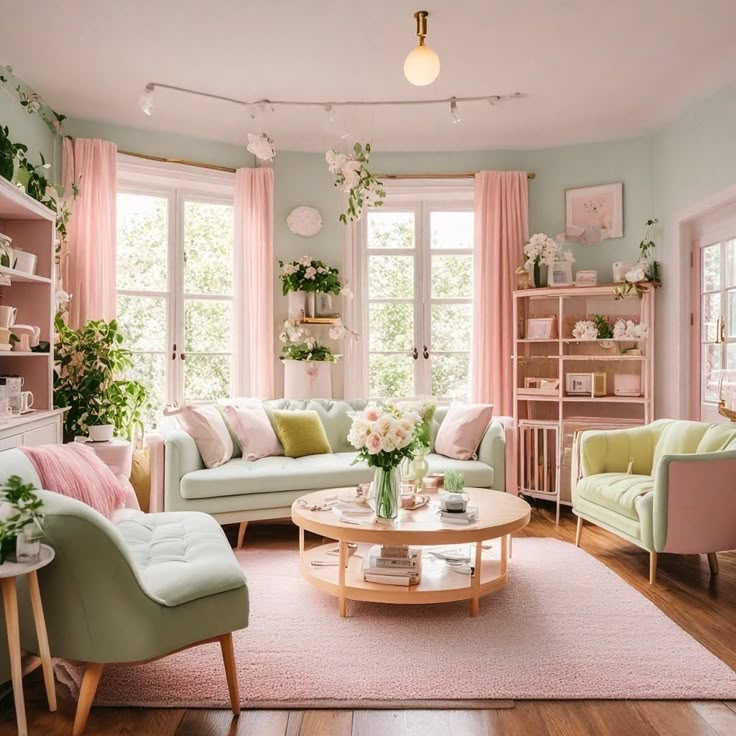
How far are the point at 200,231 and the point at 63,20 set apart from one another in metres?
2.05

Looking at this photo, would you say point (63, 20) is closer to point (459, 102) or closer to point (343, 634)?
point (459, 102)

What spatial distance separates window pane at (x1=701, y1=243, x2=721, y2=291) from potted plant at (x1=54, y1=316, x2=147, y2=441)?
4.06m

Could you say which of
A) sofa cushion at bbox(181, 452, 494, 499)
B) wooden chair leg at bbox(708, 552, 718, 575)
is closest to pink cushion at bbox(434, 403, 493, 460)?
sofa cushion at bbox(181, 452, 494, 499)

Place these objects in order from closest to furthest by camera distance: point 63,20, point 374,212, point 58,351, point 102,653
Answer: point 102,653
point 63,20
point 58,351
point 374,212

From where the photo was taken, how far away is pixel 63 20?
3.41 m

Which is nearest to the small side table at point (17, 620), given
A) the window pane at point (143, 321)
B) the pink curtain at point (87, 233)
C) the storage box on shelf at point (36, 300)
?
the storage box on shelf at point (36, 300)

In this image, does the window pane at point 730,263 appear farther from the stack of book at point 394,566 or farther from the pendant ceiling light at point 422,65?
the stack of book at point 394,566

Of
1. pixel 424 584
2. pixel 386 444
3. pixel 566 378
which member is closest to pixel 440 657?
pixel 424 584

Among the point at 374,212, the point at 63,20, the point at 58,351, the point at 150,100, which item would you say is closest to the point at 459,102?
the point at 374,212

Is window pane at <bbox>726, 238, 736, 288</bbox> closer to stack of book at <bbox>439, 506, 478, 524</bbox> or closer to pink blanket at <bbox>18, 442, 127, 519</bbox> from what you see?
stack of book at <bbox>439, 506, 478, 524</bbox>

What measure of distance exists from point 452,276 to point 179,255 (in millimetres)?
2254

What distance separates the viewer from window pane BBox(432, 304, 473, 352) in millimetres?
5621

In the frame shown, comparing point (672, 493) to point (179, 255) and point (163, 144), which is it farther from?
point (163, 144)

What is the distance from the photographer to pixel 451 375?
18.4 ft
